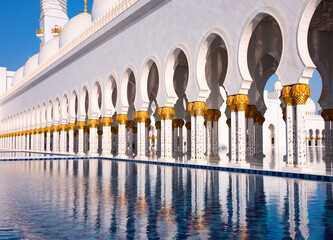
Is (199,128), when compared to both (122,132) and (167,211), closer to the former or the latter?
(122,132)

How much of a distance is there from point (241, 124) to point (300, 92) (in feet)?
5.27

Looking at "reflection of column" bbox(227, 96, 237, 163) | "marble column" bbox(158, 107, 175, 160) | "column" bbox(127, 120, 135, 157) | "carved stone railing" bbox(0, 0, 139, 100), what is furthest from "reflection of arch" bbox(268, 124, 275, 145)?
"reflection of column" bbox(227, 96, 237, 163)

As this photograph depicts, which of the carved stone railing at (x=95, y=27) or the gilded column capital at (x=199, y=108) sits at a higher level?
the carved stone railing at (x=95, y=27)

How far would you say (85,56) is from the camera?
15.1 m

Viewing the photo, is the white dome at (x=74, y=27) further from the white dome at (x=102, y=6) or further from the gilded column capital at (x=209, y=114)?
the gilded column capital at (x=209, y=114)

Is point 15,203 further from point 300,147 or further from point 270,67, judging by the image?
point 270,67

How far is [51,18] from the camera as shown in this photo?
2672 cm

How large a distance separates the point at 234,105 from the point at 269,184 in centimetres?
269

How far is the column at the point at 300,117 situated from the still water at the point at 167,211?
123 cm

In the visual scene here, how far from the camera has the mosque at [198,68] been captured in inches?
251

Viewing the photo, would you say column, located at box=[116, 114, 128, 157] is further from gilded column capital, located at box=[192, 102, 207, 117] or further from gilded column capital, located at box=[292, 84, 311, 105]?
gilded column capital, located at box=[292, 84, 311, 105]

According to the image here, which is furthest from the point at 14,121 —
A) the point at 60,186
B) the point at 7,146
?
the point at 60,186

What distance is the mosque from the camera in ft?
20.9

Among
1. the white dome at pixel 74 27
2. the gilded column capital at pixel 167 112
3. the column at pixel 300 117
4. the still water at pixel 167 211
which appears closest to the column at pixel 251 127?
the gilded column capital at pixel 167 112
